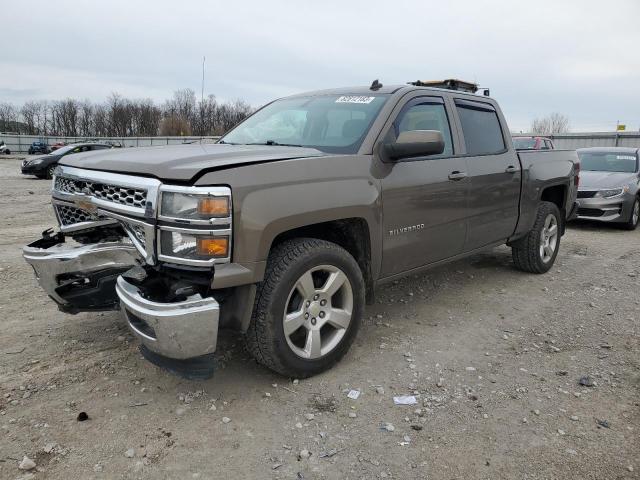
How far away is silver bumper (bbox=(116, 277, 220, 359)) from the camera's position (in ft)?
8.11

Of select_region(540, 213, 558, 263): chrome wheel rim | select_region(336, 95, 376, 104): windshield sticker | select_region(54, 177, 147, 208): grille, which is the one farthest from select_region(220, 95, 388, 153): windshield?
select_region(540, 213, 558, 263): chrome wheel rim

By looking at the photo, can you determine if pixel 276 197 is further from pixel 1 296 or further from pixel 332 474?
pixel 1 296

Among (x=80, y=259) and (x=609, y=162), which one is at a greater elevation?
(x=609, y=162)

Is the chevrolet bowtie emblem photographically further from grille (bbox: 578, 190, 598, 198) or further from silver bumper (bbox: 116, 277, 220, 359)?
grille (bbox: 578, 190, 598, 198)

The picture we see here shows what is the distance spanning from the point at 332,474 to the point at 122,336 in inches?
83.2

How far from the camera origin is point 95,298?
313cm

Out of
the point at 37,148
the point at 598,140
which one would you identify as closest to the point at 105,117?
the point at 37,148

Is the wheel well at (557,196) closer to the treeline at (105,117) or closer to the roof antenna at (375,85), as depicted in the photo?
the roof antenna at (375,85)

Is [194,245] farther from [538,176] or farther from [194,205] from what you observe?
[538,176]

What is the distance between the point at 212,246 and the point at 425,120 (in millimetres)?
2242

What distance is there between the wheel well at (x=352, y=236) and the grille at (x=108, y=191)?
1.05m

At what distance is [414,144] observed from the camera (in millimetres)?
3314

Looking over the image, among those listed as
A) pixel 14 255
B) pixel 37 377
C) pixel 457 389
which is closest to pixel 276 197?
pixel 457 389

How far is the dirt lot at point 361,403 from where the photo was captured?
241cm
